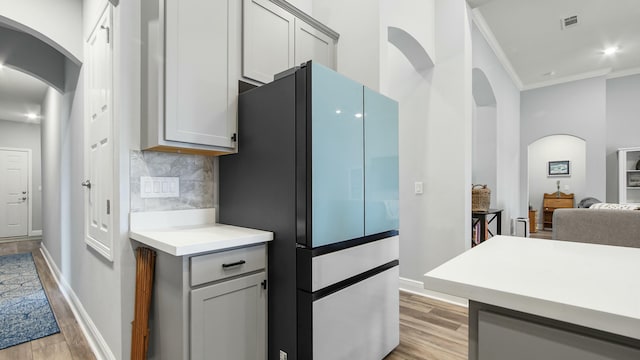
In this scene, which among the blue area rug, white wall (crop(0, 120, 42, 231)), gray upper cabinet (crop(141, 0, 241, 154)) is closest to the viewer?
gray upper cabinet (crop(141, 0, 241, 154))

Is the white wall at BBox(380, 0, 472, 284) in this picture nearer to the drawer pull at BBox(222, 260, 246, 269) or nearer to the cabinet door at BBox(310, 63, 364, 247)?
the cabinet door at BBox(310, 63, 364, 247)

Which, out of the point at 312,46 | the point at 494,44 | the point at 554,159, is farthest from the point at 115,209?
the point at 554,159

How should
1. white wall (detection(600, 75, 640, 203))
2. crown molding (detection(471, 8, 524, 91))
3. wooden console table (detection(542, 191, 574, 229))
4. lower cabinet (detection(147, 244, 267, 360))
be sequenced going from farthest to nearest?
1. wooden console table (detection(542, 191, 574, 229))
2. white wall (detection(600, 75, 640, 203))
3. crown molding (detection(471, 8, 524, 91))
4. lower cabinet (detection(147, 244, 267, 360))

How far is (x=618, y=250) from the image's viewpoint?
115 centimetres

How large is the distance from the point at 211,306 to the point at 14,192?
8.30 metres

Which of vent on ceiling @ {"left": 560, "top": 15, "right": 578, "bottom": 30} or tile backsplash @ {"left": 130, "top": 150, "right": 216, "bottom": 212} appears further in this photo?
vent on ceiling @ {"left": 560, "top": 15, "right": 578, "bottom": 30}

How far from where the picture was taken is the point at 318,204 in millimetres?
1504

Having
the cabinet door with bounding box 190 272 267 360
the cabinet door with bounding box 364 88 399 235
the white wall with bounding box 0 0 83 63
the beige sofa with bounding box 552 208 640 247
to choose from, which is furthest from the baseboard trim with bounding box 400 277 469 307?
the white wall with bounding box 0 0 83 63

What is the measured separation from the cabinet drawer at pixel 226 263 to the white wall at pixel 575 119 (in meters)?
6.97

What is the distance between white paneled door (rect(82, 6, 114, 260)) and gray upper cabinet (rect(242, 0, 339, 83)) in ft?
2.70

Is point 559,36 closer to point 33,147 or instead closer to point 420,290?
point 420,290

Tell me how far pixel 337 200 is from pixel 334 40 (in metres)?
1.56

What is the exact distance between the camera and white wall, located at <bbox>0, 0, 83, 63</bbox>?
216cm

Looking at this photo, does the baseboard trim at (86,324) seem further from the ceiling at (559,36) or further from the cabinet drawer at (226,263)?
the ceiling at (559,36)
